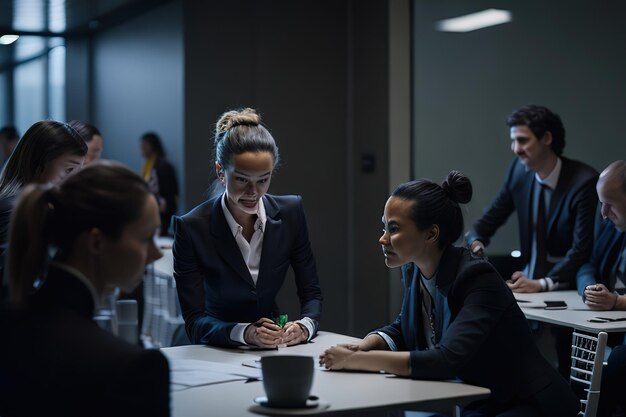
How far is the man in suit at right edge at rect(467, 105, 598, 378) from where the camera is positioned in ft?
15.7

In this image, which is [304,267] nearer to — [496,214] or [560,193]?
[560,193]

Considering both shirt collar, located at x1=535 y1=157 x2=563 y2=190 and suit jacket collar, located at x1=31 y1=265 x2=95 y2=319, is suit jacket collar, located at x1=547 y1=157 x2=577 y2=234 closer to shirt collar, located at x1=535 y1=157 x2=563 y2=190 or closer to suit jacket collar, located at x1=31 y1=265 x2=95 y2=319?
shirt collar, located at x1=535 y1=157 x2=563 y2=190

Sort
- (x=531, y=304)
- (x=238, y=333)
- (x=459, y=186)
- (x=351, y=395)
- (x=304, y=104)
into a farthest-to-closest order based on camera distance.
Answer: (x=304, y=104), (x=531, y=304), (x=238, y=333), (x=459, y=186), (x=351, y=395)

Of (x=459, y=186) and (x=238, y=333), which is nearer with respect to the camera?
(x=459, y=186)

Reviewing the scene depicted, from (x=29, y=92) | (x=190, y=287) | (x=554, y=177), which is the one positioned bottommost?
(x=190, y=287)

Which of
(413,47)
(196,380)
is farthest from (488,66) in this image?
(196,380)

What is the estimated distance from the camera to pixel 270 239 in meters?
3.37

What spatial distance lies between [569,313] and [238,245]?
1537mm

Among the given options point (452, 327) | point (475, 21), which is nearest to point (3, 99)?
point (475, 21)

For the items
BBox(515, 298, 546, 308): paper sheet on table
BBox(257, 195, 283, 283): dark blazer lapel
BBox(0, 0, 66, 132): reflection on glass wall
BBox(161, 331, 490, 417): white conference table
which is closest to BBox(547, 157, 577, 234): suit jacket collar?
BBox(515, 298, 546, 308): paper sheet on table

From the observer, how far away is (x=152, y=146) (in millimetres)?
8977

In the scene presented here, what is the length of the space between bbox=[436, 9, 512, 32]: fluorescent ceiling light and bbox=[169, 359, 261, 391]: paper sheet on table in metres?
4.23

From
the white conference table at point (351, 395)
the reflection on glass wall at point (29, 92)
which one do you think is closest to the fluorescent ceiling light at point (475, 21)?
the white conference table at point (351, 395)

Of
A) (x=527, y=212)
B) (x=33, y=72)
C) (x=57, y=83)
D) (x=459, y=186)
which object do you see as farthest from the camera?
(x=33, y=72)
